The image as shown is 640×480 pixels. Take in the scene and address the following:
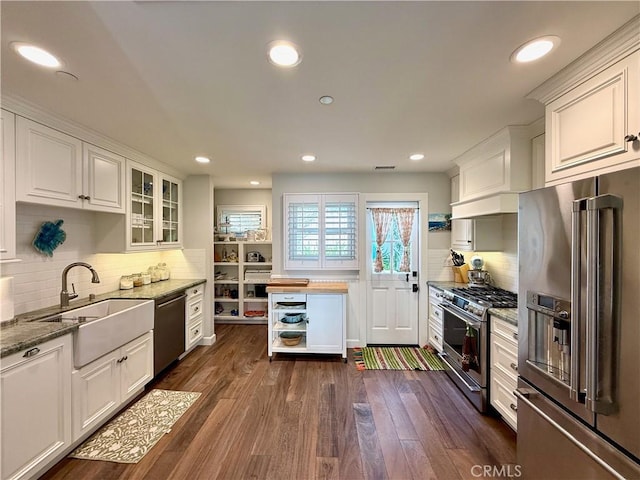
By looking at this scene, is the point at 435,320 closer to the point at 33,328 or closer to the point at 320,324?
the point at 320,324

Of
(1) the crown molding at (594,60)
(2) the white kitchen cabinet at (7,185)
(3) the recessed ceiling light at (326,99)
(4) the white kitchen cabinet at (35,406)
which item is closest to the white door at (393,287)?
(3) the recessed ceiling light at (326,99)

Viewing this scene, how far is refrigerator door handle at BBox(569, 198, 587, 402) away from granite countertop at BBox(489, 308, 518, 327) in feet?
2.80

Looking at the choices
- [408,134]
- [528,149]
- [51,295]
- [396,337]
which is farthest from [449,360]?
[51,295]

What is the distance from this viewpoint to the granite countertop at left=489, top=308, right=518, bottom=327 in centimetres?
202

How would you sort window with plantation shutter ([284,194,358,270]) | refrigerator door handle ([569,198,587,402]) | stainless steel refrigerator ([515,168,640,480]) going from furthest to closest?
window with plantation shutter ([284,194,358,270]) → refrigerator door handle ([569,198,587,402]) → stainless steel refrigerator ([515,168,640,480])

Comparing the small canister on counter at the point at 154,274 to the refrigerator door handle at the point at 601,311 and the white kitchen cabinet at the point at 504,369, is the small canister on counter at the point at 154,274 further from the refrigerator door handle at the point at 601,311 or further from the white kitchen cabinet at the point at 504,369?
the refrigerator door handle at the point at 601,311

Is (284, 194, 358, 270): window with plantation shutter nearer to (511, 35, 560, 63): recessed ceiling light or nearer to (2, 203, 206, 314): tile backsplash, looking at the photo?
(2, 203, 206, 314): tile backsplash

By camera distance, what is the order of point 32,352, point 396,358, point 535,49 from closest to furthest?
point 535,49
point 32,352
point 396,358

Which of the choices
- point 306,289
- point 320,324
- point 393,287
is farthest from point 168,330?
point 393,287

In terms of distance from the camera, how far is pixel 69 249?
2576 millimetres

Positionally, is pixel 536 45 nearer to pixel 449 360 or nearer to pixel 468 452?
pixel 468 452

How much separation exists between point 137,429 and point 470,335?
291 centimetres

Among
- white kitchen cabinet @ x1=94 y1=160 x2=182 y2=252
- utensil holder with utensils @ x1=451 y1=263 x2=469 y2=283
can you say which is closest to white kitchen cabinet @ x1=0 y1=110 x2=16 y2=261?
white kitchen cabinet @ x1=94 y1=160 x2=182 y2=252

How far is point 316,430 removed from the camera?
216cm
